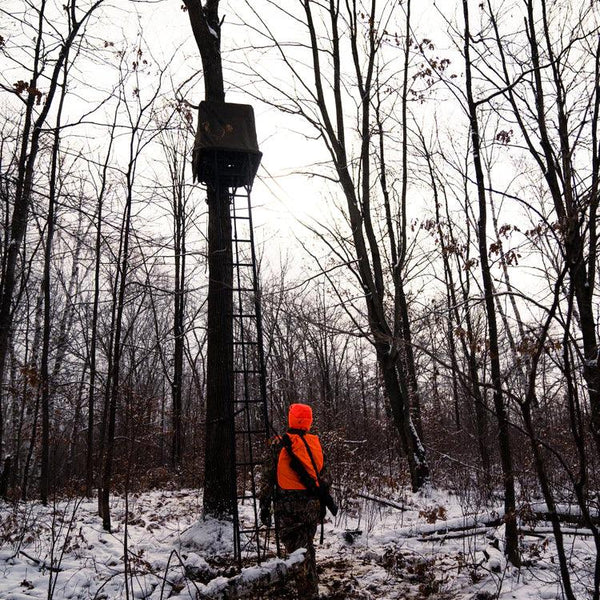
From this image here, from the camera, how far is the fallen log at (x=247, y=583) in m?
3.04

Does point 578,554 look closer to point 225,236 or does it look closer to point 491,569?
point 491,569

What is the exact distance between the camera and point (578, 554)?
5.18 meters

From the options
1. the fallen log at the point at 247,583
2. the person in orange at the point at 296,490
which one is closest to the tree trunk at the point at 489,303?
the person in orange at the point at 296,490

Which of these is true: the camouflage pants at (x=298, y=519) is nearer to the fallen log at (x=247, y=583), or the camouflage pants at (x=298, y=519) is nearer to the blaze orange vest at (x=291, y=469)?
the blaze orange vest at (x=291, y=469)

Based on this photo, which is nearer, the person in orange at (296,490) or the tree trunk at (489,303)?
the tree trunk at (489,303)

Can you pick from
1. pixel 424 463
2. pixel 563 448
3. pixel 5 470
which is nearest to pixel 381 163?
pixel 424 463

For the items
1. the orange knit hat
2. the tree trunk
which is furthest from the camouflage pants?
the tree trunk

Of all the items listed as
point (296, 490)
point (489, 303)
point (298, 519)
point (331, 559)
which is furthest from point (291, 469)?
point (489, 303)

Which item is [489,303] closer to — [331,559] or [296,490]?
[296,490]

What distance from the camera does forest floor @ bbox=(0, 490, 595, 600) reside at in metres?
4.47

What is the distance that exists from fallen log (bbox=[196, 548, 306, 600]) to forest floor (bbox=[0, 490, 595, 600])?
0.11 metres

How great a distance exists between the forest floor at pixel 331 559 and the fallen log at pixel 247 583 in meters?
0.11

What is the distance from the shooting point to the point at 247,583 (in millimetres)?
3088

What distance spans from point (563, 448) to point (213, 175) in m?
9.85
